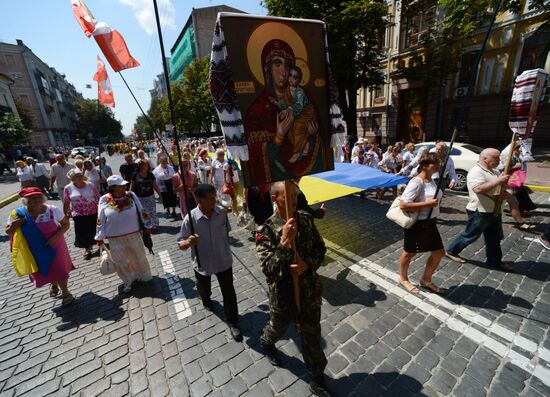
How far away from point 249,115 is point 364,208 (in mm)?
6797

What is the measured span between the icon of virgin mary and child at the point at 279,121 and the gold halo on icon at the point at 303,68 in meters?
0.03

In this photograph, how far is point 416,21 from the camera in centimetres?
2269

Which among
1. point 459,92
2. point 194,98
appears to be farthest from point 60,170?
point 194,98

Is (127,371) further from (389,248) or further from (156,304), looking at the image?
(389,248)

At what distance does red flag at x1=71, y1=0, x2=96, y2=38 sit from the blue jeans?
20.8ft

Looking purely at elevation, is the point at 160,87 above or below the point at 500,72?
above

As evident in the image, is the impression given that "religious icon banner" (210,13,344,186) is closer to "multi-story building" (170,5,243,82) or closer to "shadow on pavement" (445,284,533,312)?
"shadow on pavement" (445,284,533,312)

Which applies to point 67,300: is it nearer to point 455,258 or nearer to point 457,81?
point 455,258

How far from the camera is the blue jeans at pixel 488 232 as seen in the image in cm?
429

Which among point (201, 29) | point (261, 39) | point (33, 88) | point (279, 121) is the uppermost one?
point (201, 29)

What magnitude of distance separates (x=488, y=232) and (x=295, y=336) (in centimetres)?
369

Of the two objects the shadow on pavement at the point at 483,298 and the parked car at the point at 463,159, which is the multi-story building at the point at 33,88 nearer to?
the parked car at the point at 463,159

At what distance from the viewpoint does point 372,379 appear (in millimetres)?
2762

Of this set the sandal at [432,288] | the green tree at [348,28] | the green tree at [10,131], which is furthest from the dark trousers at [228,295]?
the green tree at [10,131]
